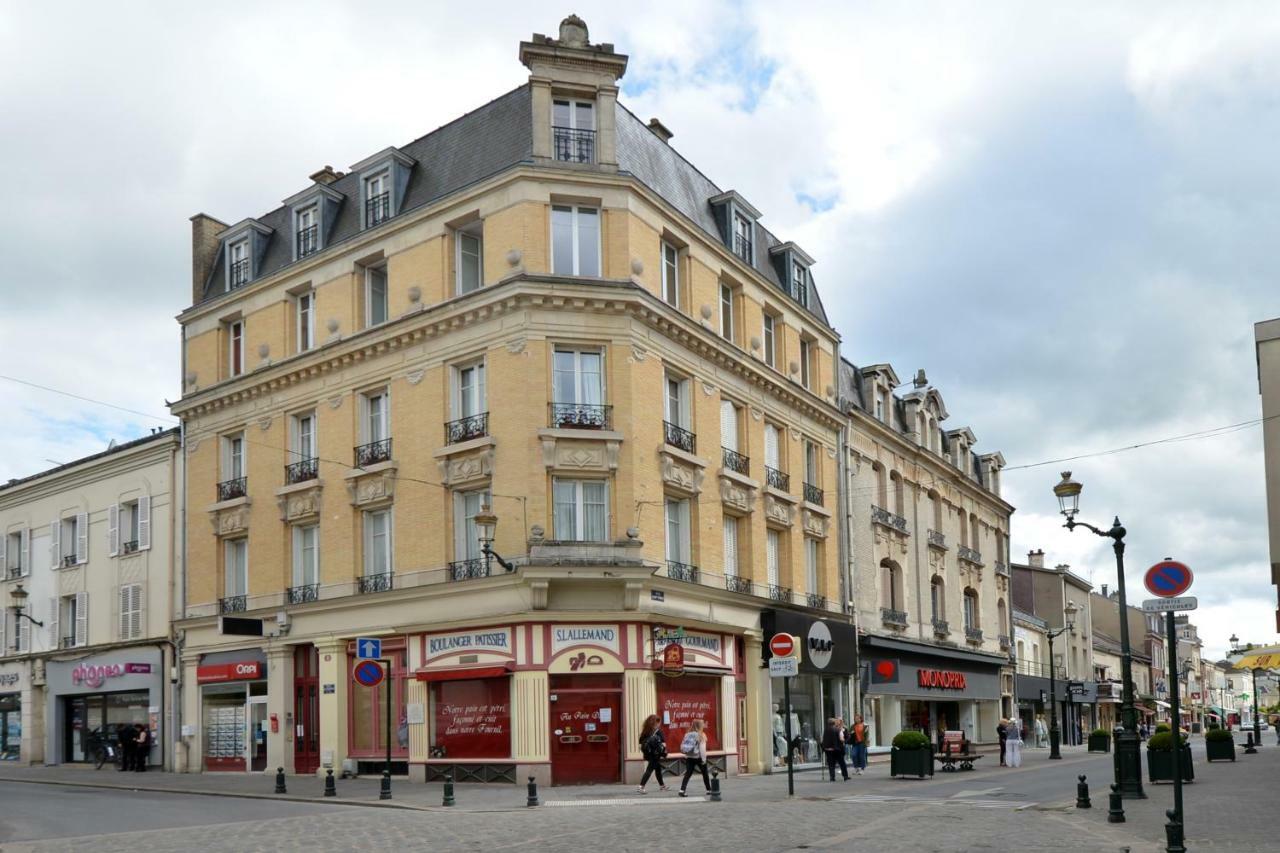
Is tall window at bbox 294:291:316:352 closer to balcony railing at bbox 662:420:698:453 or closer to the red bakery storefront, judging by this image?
the red bakery storefront

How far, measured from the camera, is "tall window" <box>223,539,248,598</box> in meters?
33.7

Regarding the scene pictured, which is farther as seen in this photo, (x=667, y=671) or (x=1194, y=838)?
(x=667, y=671)

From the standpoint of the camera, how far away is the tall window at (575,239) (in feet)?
92.0

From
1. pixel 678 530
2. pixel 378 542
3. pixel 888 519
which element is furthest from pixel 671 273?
pixel 888 519

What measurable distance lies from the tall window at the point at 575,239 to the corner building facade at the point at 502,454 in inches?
2.5

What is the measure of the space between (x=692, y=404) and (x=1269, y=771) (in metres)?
14.7

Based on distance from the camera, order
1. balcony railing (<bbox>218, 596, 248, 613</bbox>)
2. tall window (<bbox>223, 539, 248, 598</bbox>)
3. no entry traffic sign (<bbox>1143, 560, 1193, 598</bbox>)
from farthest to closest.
Answer: 1. tall window (<bbox>223, 539, 248, 598</bbox>)
2. balcony railing (<bbox>218, 596, 248, 613</bbox>)
3. no entry traffic sign (<bbox>1143, 560, 1193, 598</bbox>)

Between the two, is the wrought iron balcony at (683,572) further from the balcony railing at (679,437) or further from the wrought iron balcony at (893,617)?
the wrought iron balcony at (893,617)

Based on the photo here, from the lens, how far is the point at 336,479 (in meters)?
30.9

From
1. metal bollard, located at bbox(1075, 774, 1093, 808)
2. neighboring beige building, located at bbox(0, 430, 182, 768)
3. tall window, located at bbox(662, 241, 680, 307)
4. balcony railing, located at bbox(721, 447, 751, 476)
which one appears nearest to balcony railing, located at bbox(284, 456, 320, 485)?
neighboring beige building, located at bbox(0, 430, 182, 768)

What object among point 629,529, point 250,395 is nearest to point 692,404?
point 629,529

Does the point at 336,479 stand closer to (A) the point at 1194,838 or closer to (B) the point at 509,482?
(B) the point at 509,482

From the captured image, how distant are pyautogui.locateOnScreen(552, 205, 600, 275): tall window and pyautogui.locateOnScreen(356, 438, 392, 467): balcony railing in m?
5.91

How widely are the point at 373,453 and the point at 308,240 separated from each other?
20.7 ft
